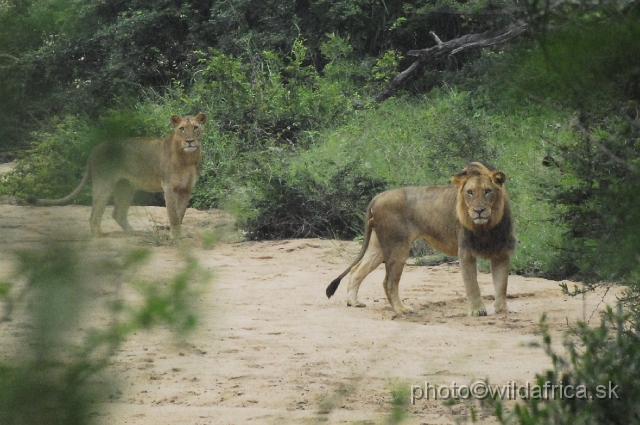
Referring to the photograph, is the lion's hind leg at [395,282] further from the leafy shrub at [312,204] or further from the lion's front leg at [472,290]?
the leafy shrub at [312,204]

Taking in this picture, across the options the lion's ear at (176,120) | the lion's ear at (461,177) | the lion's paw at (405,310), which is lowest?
the lion's paw at (405,310)

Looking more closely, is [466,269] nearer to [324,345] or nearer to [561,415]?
[324,345]

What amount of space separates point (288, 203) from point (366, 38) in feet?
25.7

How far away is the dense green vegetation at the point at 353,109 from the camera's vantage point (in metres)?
1.52

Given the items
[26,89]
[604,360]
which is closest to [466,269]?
[604,360]

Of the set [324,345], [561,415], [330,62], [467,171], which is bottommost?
[324,345]

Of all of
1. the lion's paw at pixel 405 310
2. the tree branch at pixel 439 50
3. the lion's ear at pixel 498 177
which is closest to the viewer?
the lion's ear at pixel 498 177

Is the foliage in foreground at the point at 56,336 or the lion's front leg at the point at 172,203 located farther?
the lion's front leg at the point at 172,203

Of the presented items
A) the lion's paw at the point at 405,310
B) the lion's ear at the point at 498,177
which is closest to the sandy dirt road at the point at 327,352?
the lion's paw at the point at 405,310

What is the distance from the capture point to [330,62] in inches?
728

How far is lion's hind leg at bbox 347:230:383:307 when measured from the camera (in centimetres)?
823

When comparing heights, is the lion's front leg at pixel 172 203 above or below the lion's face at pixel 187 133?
below

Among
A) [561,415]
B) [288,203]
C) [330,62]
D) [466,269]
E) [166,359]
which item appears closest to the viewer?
[561,415]

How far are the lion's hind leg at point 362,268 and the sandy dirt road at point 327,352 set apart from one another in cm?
12
